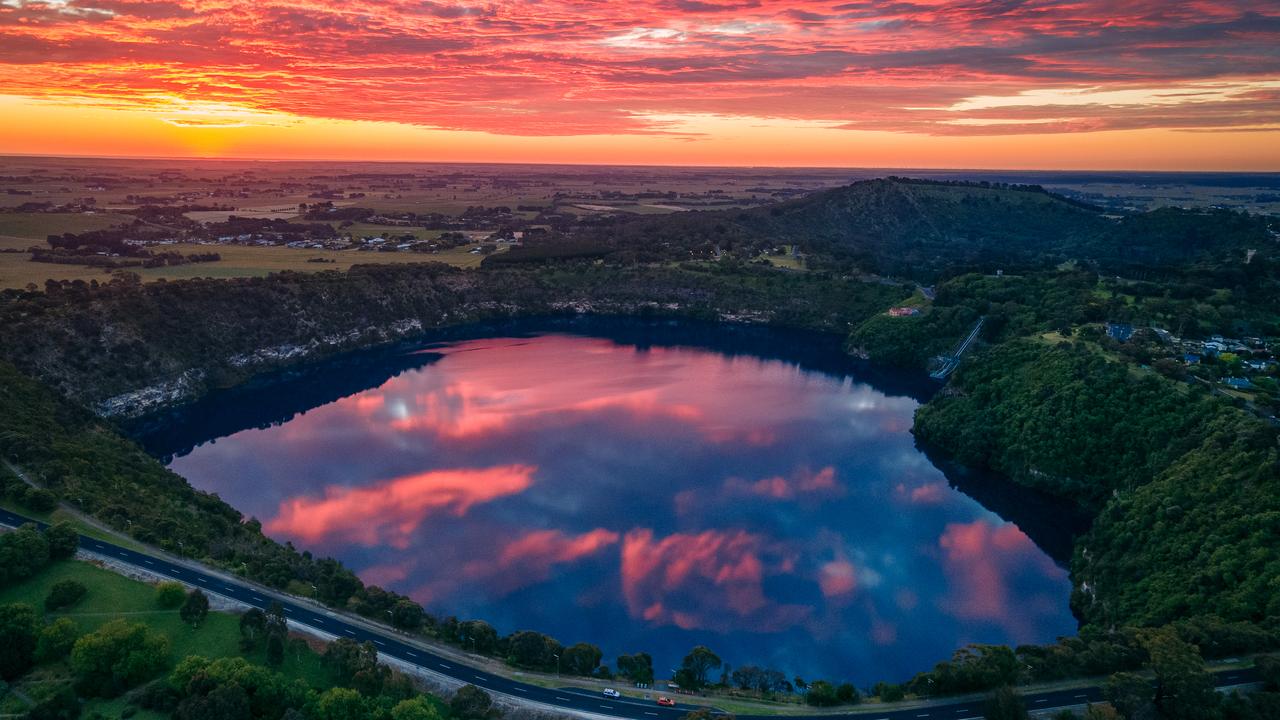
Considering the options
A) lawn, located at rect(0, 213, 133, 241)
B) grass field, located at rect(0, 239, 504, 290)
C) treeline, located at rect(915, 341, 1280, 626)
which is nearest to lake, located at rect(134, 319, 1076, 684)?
treeline, located at rect(915, 341, 1280, 626)

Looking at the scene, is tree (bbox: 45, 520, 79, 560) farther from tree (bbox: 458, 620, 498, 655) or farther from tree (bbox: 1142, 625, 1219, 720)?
tree (bbox: 1142, 625, 1219, 720)

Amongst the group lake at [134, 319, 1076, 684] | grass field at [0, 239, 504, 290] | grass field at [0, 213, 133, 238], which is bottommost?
lake at [134, 319, 1076, 684]

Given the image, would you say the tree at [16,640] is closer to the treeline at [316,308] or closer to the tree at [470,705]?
the tree at [470,705]

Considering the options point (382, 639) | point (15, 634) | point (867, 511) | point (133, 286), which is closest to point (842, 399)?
point (867, 511)

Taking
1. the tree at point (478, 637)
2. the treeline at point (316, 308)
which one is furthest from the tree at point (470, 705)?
the treeline at point (316, 308)

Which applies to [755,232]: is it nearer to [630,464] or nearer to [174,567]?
[630,464]
